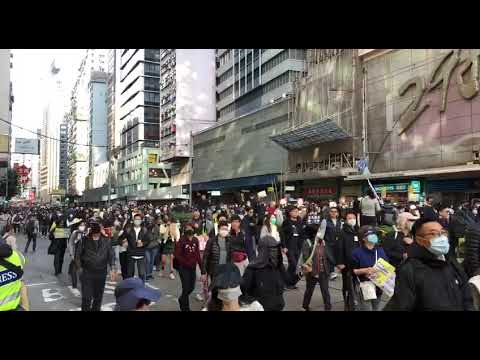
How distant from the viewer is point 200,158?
64.8m

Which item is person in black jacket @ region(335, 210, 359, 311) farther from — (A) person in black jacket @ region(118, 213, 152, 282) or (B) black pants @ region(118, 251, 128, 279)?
(B) black pants @ region(118, 251, 128, 279)

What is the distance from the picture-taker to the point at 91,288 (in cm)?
724

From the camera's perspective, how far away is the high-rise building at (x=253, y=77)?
50125mm

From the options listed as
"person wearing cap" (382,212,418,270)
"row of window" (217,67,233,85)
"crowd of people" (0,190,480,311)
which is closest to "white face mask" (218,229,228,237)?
"crowd of people" (0,190,480,311)

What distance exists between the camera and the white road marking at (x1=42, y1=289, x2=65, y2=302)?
9.27 meters

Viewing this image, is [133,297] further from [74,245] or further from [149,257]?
[149,257]

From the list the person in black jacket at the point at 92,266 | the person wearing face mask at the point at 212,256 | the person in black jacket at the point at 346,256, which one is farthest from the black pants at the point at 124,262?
the person in black jacket at the point at 346,256

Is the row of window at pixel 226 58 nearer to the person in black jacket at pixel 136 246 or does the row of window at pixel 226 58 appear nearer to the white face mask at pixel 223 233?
the person in black jacket at pixel 136 246

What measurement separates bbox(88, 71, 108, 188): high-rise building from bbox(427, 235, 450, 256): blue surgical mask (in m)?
129

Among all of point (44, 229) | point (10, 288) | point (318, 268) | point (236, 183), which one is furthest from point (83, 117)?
point (10, 288)

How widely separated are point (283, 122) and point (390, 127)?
14.3 m

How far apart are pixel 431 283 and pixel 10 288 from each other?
12.4 feet

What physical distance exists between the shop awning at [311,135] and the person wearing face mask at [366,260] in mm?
28522
